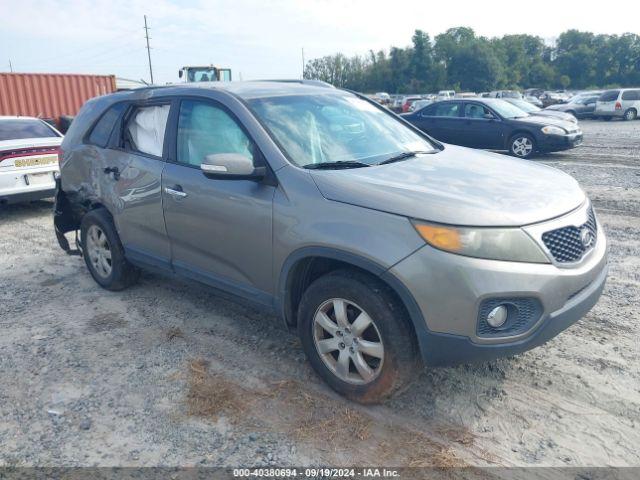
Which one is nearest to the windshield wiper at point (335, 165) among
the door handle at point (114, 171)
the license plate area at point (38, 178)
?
the door handle at point (114, 171)

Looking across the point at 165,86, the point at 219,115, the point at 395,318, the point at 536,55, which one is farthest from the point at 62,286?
the point at 536,55

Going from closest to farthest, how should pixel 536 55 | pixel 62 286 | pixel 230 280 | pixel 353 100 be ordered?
pixel 230 280 < pixel 353 100 < pixel 62 286 < pixel 536 55

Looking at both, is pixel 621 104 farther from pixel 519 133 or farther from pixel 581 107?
pixel 519 133

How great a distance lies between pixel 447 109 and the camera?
13.8m

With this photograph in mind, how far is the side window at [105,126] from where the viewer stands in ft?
15.4

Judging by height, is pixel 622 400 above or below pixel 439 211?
below

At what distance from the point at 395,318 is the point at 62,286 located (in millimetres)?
3836

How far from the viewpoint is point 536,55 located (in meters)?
95.1

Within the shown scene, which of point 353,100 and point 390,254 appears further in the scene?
point 353,100

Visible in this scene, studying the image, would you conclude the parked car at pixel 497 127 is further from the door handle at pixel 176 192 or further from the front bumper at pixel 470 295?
the front bumper at pixel 470 295

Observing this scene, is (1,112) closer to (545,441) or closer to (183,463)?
(183,463)

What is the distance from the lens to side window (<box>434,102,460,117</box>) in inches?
535

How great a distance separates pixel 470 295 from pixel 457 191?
2.12 feet

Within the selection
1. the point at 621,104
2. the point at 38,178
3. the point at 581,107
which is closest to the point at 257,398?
the point at 38,178
